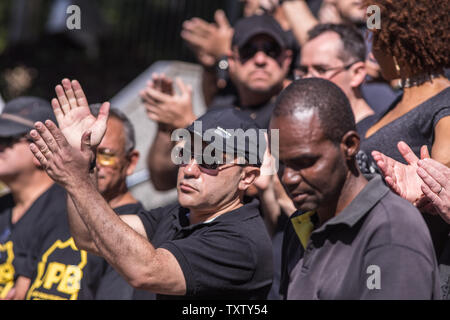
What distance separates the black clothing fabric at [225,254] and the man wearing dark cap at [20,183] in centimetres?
163

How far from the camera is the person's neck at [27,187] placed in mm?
4887

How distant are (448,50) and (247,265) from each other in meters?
Answer: 1.46

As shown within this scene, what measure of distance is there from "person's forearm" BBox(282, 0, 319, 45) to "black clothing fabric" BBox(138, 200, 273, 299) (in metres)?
2.78

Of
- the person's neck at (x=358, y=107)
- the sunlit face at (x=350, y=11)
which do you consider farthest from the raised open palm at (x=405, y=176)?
the sunlit face at (x=350, y=11)

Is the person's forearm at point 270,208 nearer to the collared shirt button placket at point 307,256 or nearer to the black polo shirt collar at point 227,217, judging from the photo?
the black polo shirt collar at point 227,217

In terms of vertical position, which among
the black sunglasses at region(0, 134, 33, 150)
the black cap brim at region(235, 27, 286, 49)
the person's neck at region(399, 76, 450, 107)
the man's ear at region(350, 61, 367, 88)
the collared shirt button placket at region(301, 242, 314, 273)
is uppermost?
the person's neck at region(399, 76, 450, 107)

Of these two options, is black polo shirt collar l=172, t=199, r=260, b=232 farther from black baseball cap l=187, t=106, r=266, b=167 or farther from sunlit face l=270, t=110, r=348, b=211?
sunlit face l=270, t=110, r=348, b=211

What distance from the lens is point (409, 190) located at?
2.84 m

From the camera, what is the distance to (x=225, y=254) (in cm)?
297

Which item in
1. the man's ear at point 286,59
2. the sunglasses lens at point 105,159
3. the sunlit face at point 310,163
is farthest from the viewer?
the man's ear at point 286,59

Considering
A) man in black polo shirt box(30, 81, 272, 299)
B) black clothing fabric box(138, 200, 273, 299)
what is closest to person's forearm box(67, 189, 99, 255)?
man in black polo shirt box(30, 81, 272, 299)

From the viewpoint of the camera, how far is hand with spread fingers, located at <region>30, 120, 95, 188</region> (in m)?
2.78

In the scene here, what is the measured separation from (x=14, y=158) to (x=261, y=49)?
1968 millimetres

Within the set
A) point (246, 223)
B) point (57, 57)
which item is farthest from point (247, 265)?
point (57, 57)
